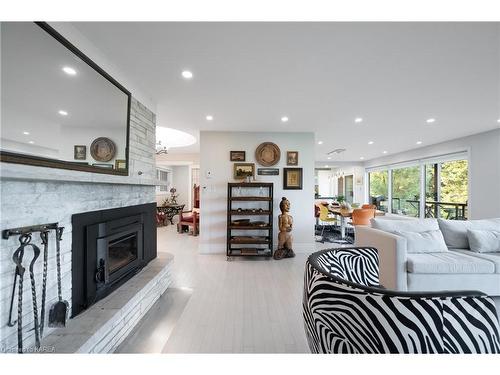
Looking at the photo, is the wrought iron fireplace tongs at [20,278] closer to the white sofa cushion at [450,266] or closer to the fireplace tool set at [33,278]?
the fireplace tool set at [33,278]

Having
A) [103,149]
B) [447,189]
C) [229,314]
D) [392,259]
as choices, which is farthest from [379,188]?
[103,149]

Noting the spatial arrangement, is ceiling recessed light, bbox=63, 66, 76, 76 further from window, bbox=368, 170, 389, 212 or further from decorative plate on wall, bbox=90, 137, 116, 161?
window, bbox=368, 170, 389, 212

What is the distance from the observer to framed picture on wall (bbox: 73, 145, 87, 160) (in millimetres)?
1519

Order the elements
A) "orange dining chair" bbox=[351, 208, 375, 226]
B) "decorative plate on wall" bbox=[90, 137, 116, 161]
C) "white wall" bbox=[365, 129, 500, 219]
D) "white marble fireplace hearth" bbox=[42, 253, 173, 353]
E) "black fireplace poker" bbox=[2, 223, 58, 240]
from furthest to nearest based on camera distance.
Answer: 1. "orange dining chair" bbox=[351, 208, 375, 226]
2. "white wall" bbox=[365, 129, 500, 219]
3. "decorative plate on wall" bbox=[90, 137, 116, 161]
4. "white marble fireplace hearth" bbox=[42, 253, 173, 353]
5. "black fireplace poker" bbox=[2, 223, 58, 240]

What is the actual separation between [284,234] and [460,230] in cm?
237

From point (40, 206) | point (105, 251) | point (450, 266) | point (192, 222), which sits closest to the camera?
point (40, 206)

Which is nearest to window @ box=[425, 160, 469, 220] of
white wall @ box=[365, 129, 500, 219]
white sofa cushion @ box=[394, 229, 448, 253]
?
white wall @ box=[365, 129, 500, 219]

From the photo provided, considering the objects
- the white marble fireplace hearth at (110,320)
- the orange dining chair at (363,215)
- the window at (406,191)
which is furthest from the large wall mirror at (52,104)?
the window at (406,191)

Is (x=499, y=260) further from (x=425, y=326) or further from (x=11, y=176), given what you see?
(x=11, y=176)

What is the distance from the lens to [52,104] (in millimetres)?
1350

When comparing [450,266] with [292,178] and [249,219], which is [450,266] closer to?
[292,178]

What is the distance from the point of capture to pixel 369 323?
0.76 metres

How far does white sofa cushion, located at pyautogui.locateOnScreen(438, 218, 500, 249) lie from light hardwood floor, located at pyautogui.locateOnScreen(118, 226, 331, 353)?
77.2 inches
